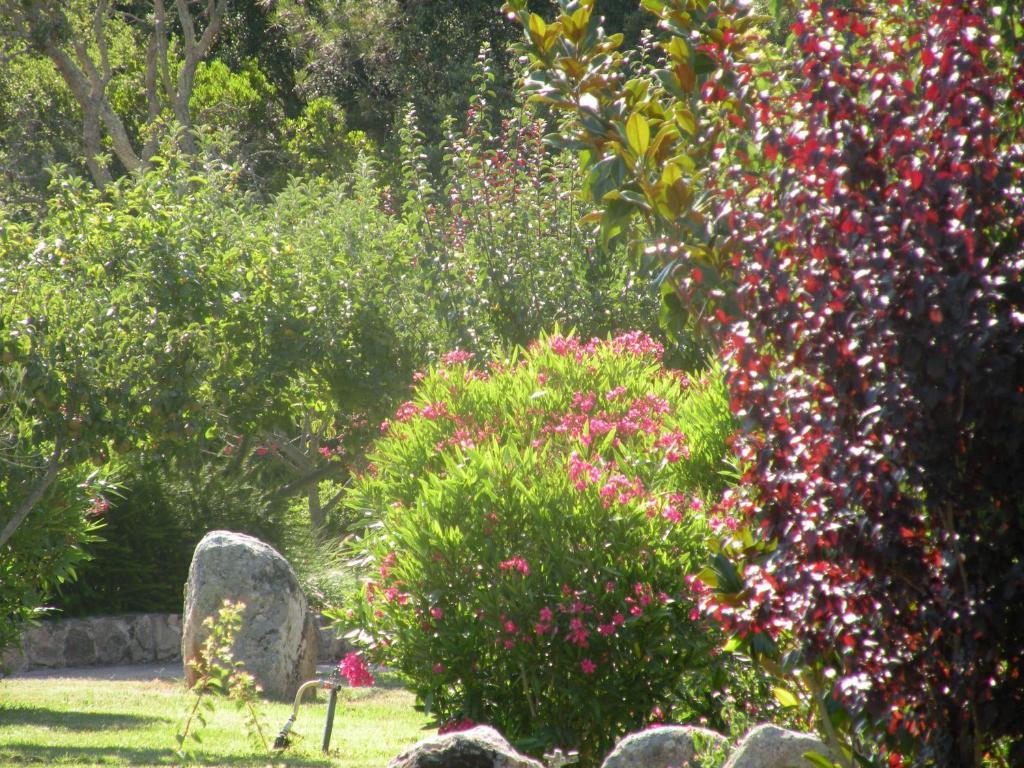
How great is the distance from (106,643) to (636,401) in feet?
Answer: 25.3

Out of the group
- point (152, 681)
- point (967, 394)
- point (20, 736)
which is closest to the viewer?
point (967, 394)

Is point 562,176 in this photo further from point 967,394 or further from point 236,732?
point 967,394

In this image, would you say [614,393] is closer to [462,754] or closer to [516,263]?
[462,754]

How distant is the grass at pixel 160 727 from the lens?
294 inches

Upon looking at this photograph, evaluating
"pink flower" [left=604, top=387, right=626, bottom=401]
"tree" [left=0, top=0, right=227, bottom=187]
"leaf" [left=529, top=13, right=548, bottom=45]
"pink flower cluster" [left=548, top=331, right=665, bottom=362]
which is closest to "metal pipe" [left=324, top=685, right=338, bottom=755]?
"pink flower" [left=604, top=387, right=626, bottom=401]

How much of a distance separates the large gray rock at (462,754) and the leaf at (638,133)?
7.21ft

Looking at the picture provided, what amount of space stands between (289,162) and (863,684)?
24.5 meters

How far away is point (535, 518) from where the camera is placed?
5531 millimetres

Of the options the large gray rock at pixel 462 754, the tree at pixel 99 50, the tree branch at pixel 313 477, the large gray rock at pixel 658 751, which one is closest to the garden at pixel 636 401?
the large gray rock at pixel 658 751

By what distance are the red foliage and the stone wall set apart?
10329 millimetres

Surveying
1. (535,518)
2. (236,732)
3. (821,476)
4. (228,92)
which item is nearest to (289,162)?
(228,92)

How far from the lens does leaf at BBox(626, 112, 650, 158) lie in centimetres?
434

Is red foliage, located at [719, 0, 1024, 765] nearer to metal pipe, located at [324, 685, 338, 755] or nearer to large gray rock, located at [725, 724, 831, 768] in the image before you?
large gray rock, located at [725, 724, 831, 768]

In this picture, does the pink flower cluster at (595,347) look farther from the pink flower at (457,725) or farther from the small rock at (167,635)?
the small rock at (167,635)
